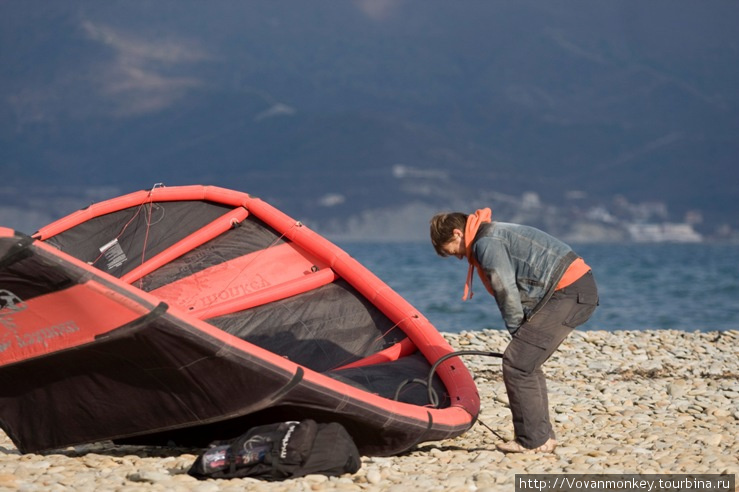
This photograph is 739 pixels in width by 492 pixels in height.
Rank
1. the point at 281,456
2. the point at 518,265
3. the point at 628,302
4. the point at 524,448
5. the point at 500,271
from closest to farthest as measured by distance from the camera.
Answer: the point at 281,456 < the point at 500,271 < the point at 518,265 < the point at 524,448 < the point at 628,302

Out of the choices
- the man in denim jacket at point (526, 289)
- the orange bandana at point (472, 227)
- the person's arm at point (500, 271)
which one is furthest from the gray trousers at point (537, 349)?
the orange bandana at point (472, 227)

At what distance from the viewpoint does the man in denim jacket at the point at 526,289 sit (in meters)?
6.43

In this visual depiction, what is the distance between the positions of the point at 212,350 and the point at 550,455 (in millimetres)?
2341

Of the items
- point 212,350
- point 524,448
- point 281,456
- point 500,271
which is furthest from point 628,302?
point 212,350

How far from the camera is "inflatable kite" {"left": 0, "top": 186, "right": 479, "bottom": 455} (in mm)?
5953

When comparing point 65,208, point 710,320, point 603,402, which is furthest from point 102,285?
point 65,208

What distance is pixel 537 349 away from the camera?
258 inches

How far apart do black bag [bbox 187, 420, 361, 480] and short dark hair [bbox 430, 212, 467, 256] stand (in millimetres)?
1393

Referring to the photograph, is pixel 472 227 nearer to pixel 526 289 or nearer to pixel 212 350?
pixel 526 289

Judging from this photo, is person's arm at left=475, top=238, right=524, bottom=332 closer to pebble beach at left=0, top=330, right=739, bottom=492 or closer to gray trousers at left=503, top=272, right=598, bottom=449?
gray trousers at left=503, top=272, right=598, bottom=449

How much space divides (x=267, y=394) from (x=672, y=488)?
243 centimetres

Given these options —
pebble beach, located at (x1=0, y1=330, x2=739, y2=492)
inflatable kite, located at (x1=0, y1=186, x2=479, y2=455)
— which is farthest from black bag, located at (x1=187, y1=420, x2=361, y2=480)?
inflatable kite, located at (x1=0, y1=186, x2=479, y2=455)

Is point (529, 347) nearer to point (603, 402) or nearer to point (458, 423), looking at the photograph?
point (458, 423)

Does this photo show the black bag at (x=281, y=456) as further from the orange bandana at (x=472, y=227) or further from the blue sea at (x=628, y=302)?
the blue sea at (x=628, y=302)
